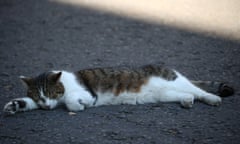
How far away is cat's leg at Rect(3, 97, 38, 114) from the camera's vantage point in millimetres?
4480

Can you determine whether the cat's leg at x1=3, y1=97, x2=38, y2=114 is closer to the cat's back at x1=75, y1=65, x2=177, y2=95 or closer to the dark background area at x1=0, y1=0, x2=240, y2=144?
the dark background area at x1=0, y1=0, x2=240, y2=144

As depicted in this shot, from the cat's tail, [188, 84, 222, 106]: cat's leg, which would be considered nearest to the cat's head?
[188, 84, 222, 106]: cat's leg

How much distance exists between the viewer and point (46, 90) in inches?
177

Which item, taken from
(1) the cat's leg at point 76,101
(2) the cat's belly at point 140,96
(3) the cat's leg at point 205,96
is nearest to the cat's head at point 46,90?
(1) the cat's leg at point 76,101

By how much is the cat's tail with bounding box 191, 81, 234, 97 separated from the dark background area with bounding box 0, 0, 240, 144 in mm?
90

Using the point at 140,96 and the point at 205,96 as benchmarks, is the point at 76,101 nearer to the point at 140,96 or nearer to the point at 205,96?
the point at 140,96

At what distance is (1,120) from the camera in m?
4.47

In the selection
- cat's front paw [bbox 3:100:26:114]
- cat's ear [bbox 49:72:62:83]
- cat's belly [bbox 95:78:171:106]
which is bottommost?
cat's front paw [bbox 3:100:26:114]

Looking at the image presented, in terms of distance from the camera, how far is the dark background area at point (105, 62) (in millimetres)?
4059

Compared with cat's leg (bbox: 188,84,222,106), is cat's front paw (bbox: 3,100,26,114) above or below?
below

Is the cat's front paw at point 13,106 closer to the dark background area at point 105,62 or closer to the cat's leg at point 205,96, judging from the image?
the dark background area at point 105,62

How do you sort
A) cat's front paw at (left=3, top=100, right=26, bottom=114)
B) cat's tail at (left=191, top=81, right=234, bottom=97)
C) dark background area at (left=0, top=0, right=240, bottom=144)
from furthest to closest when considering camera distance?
cat's tail at (left=191, top=81, right=234, bottom=97), cat's front paw at (left=3, top=100, right=26, bottom=114), dark background area at (left=0, top=0, right=240, bottom=144)

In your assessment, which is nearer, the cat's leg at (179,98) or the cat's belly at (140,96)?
the cat's leg at (179,98)

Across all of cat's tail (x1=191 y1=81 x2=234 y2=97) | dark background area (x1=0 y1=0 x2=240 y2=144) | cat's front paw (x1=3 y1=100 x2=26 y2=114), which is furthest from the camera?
cat's tail (x1=191 y1=81 x2=234 y2=97)
